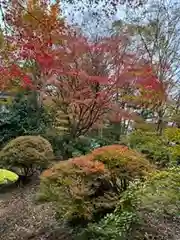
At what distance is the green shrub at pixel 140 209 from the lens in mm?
3980

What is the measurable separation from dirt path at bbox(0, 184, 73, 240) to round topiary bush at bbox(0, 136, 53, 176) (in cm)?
66

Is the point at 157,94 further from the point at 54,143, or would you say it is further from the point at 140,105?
the point at 54,143

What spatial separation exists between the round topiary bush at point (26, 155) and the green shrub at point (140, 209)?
3345 mm

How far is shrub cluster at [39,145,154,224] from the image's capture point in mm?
4312

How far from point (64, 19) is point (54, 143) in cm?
478

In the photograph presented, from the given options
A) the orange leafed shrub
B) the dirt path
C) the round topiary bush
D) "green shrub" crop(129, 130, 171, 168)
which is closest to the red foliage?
"green shrub" crop(129, 130, 171, 168)

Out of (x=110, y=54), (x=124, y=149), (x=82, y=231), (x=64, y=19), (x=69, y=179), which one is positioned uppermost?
(x=64, y=19)

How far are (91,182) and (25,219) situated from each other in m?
1.81

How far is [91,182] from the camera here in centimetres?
440

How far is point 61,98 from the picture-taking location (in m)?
9.55

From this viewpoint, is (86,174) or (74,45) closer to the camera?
(86,174)

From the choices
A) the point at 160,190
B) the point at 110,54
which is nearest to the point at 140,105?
the point at 110,54

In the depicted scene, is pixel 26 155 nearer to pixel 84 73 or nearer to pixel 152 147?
pixel 84 73

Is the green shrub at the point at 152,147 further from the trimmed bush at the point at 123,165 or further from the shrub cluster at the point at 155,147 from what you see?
the trimmed bush at the point at 123,165
